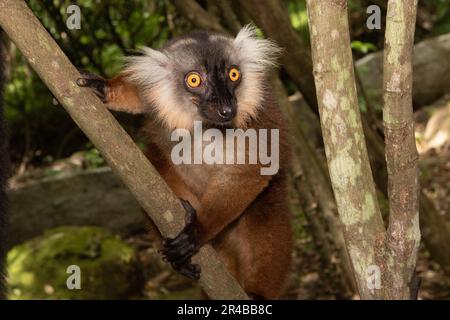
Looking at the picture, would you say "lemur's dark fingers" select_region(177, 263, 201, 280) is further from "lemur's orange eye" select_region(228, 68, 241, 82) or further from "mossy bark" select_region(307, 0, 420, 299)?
"lemur's orange eye" select_region(228, 68, 241, 82)

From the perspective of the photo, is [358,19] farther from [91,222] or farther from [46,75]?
[46,75]

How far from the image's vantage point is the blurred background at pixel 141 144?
6969mm

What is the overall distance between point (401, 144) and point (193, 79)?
2.23 m

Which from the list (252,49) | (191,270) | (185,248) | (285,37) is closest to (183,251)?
(185,248)

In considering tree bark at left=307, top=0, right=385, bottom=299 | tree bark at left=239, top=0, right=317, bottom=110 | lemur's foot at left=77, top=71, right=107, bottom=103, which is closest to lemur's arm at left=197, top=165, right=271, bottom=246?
lemur's foot at left=77, top=71, right=107, bottom=103

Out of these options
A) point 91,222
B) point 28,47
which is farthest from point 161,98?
point 91,222

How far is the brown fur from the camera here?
16.1 feet

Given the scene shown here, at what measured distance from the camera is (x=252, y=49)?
5.18 m

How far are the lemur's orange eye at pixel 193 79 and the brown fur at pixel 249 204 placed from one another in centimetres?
44

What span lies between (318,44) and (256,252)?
263 cm

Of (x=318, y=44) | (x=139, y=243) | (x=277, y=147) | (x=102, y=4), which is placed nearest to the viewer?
(x=318, y=44)

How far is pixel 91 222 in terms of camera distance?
9.66m

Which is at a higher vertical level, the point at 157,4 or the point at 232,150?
the point at 157,4
